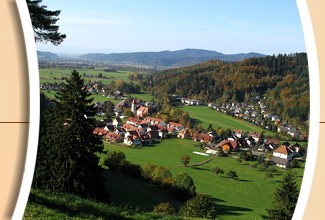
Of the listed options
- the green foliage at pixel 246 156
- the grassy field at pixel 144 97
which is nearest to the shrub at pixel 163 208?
the green foliage at pixel 246 156

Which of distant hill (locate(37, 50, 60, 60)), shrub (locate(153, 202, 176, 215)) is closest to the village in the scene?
shrub (locate(153, 202, 176, 215))

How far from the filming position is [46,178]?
4324 mm

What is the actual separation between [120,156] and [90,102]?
2.22ft

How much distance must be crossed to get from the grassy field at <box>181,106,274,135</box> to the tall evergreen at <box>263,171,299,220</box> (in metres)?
0.53

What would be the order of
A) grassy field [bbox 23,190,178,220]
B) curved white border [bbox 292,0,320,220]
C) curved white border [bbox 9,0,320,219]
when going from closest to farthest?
1. curved white border [bbox 9,0,320,219]
2. curved white border [bbox 292,0,320,220]
3. grassy field [bbox 23,190,178,220]

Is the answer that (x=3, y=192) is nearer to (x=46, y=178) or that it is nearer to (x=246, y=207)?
(x=46, y=178)

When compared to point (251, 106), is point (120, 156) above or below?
below

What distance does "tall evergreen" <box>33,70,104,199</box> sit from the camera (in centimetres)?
422

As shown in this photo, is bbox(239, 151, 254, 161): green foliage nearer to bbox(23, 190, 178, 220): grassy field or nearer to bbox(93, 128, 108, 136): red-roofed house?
bbox(23, 190, 178, 220): grassy field

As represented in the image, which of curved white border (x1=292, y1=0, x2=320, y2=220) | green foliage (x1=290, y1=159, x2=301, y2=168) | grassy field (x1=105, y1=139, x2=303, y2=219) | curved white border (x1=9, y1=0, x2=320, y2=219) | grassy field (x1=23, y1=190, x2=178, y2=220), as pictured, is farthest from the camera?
grassy field (x1=105, y1=139, x2=303, y2=219)

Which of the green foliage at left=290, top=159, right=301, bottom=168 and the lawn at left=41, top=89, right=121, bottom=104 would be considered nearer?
the green foliage at left=290, top=159, right=301, bottom=168

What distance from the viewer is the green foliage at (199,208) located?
4.21 metres

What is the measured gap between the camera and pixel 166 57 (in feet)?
14.4

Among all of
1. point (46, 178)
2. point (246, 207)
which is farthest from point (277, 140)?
point (46, 178)
